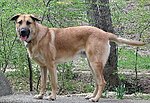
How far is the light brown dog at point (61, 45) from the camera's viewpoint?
8328mm

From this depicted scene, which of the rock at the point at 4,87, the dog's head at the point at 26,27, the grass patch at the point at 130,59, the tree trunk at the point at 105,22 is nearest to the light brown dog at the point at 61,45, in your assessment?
the dog's head at the point at 26,27

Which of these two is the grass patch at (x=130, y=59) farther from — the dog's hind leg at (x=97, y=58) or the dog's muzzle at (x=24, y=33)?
the dog's muzzle at (x=24, y=33)

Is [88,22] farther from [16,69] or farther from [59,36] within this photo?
[59,36]

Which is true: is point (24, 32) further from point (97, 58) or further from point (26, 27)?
point (97, 58)

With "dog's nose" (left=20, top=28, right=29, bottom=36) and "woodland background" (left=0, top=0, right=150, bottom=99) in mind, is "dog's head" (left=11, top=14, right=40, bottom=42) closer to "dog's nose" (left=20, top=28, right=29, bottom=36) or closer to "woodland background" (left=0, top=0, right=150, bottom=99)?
"dog's nose" (left=20, top=28, right=29, bottom=36)

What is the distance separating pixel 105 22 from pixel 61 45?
3788mm

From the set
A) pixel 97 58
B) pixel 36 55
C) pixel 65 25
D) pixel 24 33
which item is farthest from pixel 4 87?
pixel 65 25

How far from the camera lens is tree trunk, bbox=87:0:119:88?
39.0 ft

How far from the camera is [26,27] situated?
8.12 m

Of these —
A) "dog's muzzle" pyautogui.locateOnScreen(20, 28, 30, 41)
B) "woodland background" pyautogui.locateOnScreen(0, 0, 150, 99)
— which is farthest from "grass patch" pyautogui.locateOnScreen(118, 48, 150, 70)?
"dog's muzzle" pyautogui.locateOnScreen(20, 28, 30, 41)

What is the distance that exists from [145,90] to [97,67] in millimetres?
4609

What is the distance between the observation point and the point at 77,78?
13.3 meters

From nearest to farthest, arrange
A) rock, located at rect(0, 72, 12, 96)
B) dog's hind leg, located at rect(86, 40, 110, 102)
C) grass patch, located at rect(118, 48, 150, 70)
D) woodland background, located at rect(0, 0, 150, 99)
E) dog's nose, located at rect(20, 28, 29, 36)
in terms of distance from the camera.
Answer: dog's nose, located at rect(20, 28, 29, 36), dog's hind leg, located at rect(86, 40, 110, 102), rock, located at rect(0, 72, 12, 96), woodland background, located at rect(0, 0, 150, 99), grass patch, located at rect(118, 48, 150, 70)

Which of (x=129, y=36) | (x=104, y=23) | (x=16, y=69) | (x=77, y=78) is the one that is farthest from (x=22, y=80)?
(x=129, y=36)
